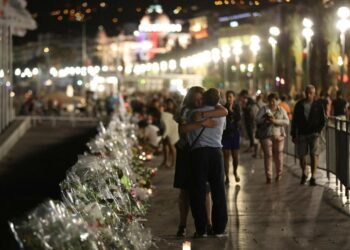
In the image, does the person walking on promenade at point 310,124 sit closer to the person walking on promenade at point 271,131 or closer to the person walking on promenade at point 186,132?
the person walking on promenade at point 271,131

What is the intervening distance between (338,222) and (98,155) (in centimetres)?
352

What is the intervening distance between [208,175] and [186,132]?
57 cm

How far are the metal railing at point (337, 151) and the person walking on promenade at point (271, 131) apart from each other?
798 mm

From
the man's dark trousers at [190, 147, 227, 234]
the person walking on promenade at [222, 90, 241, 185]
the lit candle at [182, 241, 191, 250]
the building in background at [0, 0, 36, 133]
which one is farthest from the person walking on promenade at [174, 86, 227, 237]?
the building in background at [0, 0, 36, 133]

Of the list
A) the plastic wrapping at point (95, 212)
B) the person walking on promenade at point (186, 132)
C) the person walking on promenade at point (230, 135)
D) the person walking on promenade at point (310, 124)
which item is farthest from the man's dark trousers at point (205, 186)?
the person walking on promenade at point (230, 135)

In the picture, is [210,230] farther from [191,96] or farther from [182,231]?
[191,96]

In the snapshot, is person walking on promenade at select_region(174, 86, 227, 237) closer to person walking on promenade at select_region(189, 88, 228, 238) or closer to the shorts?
person walking on promenade at select_region(189, 88, 228, 238)

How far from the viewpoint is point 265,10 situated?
216ft

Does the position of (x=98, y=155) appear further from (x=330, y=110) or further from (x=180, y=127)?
(x=330, y=110)

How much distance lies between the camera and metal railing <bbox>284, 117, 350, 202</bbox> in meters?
14.6

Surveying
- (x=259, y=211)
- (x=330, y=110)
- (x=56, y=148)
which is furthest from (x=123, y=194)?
(x=56, y=148)

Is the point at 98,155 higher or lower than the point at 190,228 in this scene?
higher

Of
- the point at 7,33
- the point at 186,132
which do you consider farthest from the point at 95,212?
the point at 7,33

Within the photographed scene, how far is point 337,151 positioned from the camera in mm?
15805
